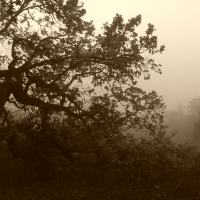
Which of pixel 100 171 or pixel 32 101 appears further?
pixel 100 171

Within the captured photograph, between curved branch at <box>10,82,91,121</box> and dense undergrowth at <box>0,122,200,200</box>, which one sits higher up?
curved branch at <box>10,82,91,121</box>

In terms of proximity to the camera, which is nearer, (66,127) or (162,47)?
(162,47)

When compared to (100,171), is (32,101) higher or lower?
higher

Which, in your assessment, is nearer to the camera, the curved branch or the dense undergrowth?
the dense undergrowth

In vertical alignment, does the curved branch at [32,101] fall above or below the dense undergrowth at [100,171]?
above

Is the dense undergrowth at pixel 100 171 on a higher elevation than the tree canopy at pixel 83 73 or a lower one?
lower

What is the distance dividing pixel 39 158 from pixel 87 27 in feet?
24.0

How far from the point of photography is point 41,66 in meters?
15.8

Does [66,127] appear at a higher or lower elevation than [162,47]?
lower

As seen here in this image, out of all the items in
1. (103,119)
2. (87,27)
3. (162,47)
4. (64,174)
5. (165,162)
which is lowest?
(64,174)

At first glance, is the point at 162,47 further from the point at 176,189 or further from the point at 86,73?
the point at 176,189

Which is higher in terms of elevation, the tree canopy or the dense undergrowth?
the tree canopy

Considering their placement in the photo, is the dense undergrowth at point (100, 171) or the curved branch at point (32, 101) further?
the curved branch at point (32, 101)

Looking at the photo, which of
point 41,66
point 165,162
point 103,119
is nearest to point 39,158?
point 103,119
